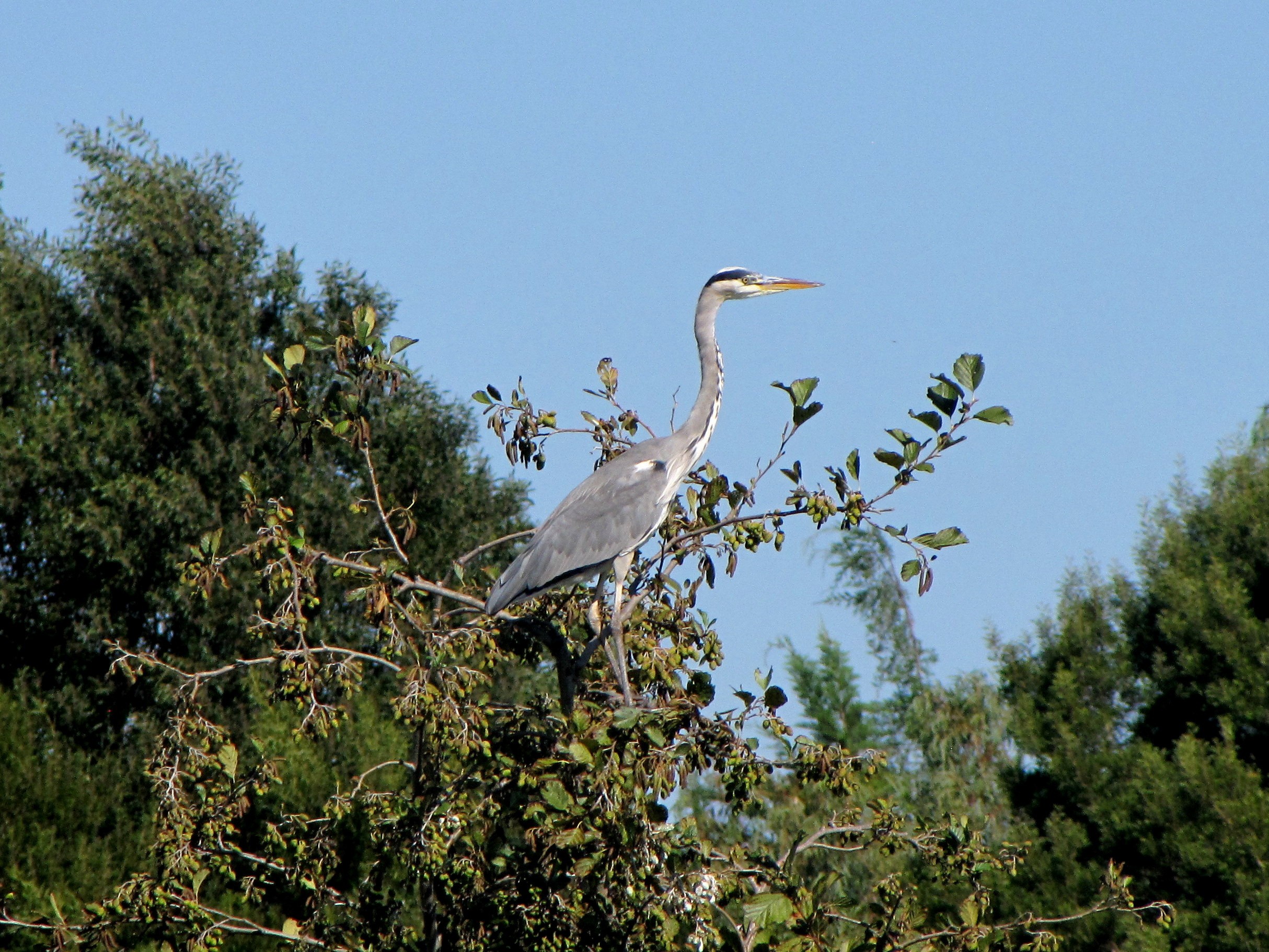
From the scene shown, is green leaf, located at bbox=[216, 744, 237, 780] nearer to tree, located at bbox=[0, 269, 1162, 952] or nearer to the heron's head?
tree, located at bbox=[0, 269, 1162, 952]

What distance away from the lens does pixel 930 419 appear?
5.25m

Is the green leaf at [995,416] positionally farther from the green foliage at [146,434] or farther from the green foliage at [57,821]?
the green foliage at [146,434]

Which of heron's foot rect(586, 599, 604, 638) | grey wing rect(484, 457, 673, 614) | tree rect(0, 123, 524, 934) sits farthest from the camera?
tree rect(0, 123, 524, 934)

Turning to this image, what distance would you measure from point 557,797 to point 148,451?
17.4 meters

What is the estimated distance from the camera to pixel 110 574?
2030 centimetres

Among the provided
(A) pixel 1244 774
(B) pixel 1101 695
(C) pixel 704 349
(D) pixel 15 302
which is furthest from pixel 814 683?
(C) pixel 704 349

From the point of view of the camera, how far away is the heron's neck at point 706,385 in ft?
28.0

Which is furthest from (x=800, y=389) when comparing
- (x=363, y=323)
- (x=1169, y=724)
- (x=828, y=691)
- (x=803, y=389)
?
(x=828, y=691)

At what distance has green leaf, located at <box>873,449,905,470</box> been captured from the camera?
17.4 ft

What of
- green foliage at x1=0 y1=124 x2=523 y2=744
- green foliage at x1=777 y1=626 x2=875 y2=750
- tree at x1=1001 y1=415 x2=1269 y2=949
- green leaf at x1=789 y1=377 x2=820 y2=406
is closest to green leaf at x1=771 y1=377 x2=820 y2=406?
green leaf at x1=789 y1=377 x2=820 y2=406

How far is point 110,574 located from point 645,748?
54.4 feet

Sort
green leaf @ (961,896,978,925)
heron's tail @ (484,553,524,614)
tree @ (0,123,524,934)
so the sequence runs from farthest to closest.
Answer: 1. tree @ (0,123,524,934)
2. heron's tail @ (484,553,524,614)
3. green leaf @ (961,896,978,925)

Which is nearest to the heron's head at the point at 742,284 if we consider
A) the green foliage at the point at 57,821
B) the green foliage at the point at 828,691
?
the green foliage at the point at 57,821

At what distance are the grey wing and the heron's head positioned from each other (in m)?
1.62
